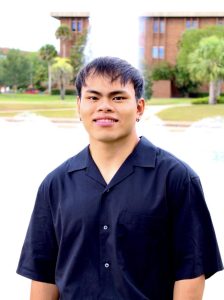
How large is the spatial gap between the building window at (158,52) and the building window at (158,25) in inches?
63.9

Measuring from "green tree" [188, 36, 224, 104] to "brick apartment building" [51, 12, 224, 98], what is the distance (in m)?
11.7

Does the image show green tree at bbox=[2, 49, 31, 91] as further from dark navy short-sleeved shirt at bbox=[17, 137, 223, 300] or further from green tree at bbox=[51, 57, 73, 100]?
dark navy short-sleeved shirt at bbox=[17, 137, 223, 300]

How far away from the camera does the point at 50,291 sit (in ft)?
6.62

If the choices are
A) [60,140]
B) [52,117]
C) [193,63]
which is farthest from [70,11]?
[60,140]

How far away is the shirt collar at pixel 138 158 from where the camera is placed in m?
1.85

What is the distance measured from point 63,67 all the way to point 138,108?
4613 cm

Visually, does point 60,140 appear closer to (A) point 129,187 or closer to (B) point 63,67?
(A) point 129,187

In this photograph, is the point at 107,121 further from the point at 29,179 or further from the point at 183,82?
the point at 183,82

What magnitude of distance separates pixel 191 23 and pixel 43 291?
5471cm

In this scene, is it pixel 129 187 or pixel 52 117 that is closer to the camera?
pixel 129 187

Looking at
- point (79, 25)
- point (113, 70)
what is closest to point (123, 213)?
point (113, 70)

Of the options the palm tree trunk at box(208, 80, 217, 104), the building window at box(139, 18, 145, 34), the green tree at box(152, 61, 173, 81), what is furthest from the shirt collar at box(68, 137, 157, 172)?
the building window at box(139, 18, 145, 34)

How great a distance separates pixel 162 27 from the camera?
5575 cm

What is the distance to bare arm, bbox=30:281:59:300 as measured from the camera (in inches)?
78.8
